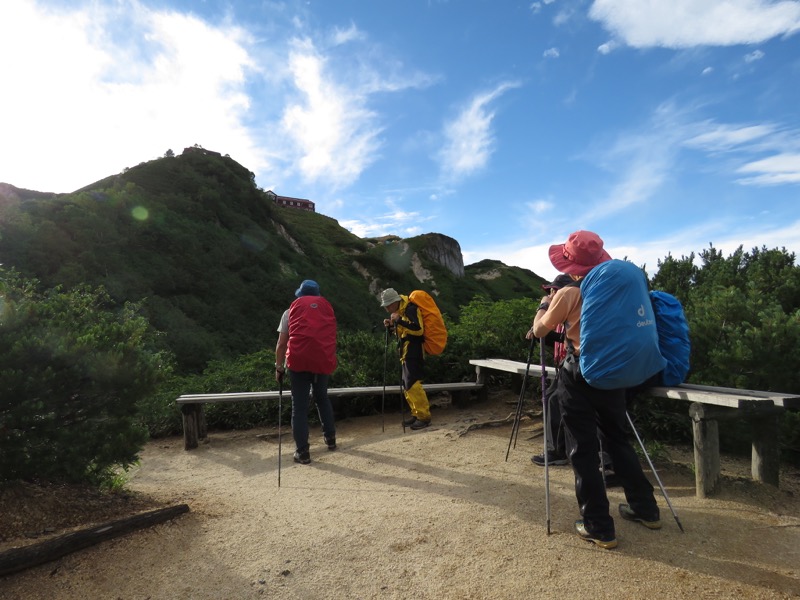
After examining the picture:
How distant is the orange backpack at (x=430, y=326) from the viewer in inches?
241

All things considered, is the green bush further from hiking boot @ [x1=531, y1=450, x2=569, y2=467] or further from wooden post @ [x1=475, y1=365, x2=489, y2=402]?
wooden post @ [x1=475, y1=365, x2=489, y2=402]

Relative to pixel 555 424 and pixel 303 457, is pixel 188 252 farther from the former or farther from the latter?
pixel 555 424

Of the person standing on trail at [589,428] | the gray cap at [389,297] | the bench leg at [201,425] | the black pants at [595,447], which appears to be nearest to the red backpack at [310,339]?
the gray cap at [389,297]

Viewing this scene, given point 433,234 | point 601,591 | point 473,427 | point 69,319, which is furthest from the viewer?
point 433,234

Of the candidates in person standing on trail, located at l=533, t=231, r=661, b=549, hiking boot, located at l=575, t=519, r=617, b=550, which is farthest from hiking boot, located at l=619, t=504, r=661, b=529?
hiking boot, located at l=575, t=519, r=617, b=550

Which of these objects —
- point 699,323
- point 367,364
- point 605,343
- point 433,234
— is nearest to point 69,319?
point 605,343

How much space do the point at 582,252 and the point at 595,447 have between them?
3.99 feet

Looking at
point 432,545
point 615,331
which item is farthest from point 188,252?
point 615,331

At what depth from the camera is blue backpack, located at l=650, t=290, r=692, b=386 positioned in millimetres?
3561

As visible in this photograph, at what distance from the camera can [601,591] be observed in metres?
2.38

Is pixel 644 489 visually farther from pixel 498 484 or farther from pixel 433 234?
pixel 433 234

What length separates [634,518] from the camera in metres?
3.14

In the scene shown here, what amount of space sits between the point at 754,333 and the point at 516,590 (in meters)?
3.21

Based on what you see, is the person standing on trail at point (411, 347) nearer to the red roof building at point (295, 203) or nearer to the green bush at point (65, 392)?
the green bush at point (65, 392)
